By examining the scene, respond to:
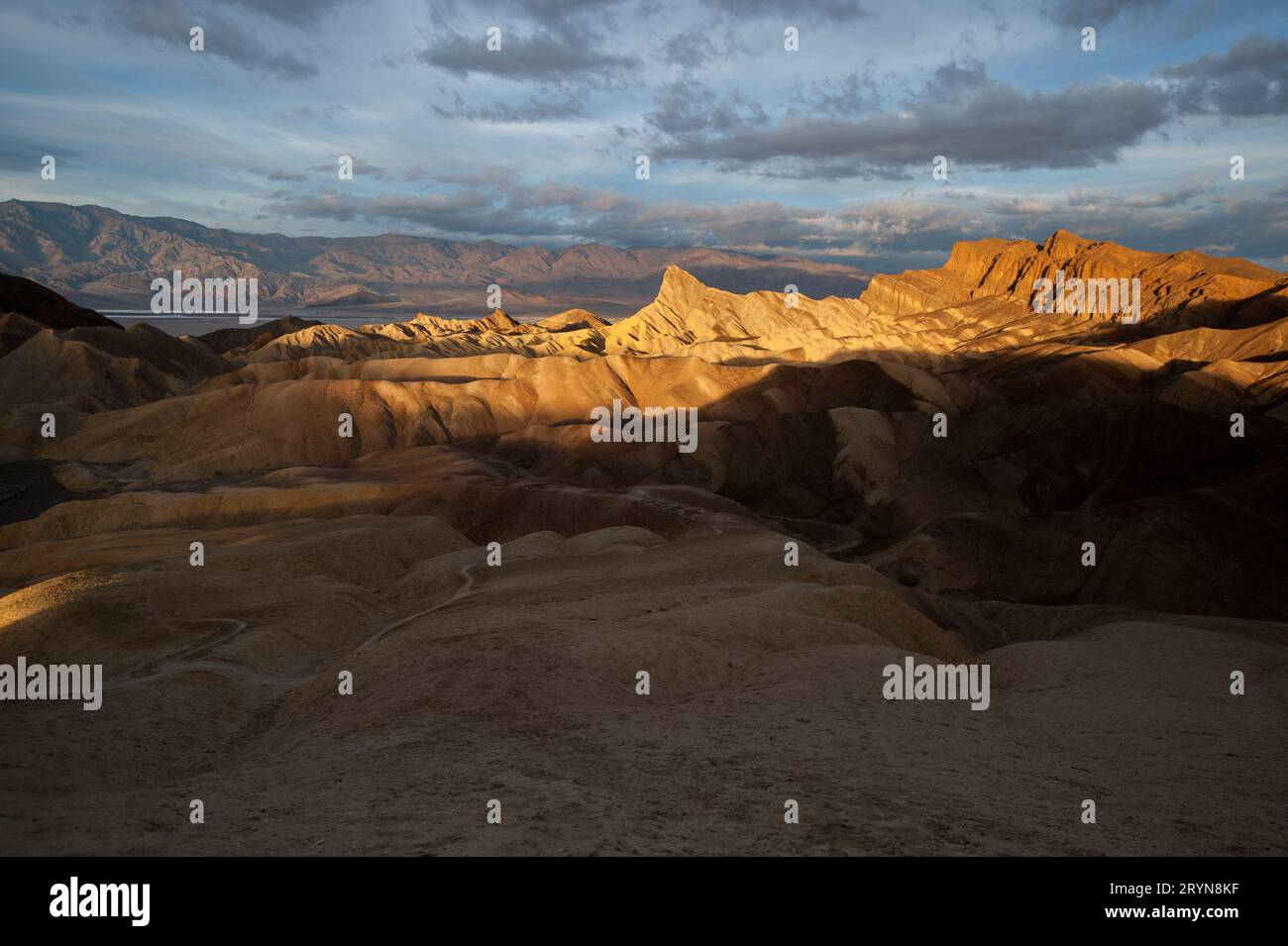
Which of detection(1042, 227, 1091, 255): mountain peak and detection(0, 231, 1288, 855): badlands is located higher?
detection(1042, 227, 1091, 255): mountain peak

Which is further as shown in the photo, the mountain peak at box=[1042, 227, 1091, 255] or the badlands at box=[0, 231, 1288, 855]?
the mountain peak at box=[1042, 227, 1091, 255]

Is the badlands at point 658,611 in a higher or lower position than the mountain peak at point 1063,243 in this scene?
lower

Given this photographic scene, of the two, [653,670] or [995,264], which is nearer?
[653,670]

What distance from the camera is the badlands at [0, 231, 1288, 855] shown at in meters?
14.1

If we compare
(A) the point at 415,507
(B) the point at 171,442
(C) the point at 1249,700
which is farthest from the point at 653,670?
(B) the point at 171,442

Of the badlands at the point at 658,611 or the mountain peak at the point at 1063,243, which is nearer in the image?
the badlands at the point at 658,611

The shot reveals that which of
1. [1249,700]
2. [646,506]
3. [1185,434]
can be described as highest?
[1185,434]

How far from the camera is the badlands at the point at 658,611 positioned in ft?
46.4

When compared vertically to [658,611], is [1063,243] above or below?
above

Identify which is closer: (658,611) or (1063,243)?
(658,611)

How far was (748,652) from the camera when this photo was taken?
85.2ft

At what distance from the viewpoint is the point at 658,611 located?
3000cm
